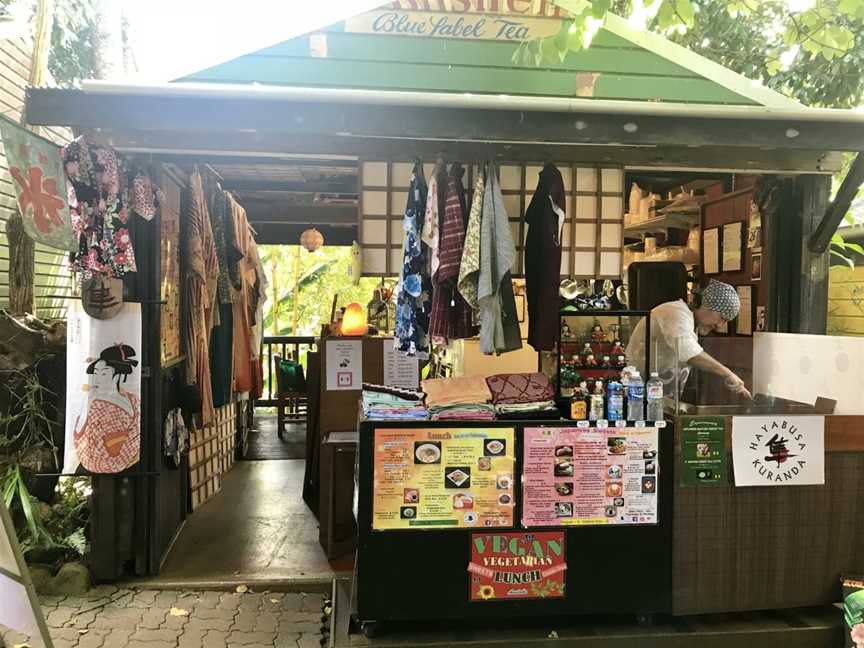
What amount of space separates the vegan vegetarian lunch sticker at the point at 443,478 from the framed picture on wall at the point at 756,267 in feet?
9.37

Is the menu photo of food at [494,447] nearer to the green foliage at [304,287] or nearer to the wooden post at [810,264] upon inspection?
the wooden post at [810,264]

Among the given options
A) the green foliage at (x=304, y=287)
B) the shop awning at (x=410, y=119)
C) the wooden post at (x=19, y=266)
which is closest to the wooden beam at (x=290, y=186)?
the wooden post at (x=19, y=266)

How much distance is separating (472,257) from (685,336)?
6.74ft

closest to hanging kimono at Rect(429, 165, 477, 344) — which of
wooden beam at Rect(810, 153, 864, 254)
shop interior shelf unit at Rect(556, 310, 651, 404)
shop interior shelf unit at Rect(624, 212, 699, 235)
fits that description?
shop interior shelf unit at Rect(556, 310, 651, 404)

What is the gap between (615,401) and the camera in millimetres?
3703

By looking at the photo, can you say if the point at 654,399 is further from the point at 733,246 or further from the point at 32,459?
the point at 32,459

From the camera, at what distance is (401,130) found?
12.2 feet

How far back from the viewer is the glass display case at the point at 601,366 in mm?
3715

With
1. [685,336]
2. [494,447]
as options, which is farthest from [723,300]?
[494,447]

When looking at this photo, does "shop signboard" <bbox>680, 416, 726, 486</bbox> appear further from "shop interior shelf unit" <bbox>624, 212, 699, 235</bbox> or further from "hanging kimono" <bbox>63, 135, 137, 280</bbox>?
"shop interior shelf unit" <bbox>624, 212, 699, 235</bbox>

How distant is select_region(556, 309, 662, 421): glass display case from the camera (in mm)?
3715

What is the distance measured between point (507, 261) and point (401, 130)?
0.97 metres

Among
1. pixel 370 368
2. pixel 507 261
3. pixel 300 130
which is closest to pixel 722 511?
pixel 507 261

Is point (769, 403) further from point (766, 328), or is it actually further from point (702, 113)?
point (702, 113)
